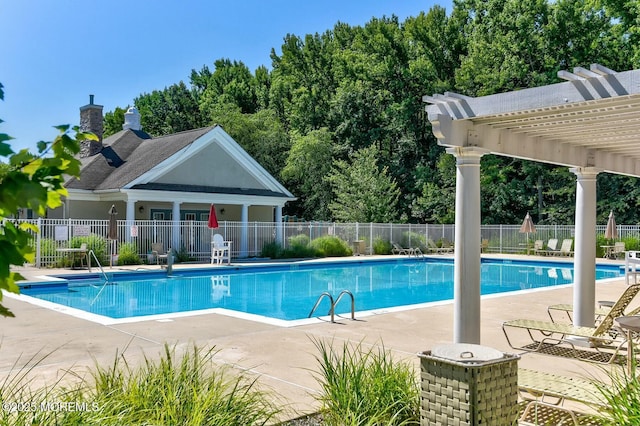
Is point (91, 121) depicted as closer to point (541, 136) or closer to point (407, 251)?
point (407, 251)

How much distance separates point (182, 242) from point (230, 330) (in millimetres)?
17303

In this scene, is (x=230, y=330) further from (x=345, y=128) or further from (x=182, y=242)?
(x=345, y=128)

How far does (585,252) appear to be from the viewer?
8414 mm

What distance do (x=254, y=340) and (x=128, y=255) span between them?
15.7 meters

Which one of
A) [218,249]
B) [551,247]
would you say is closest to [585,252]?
[218,249]

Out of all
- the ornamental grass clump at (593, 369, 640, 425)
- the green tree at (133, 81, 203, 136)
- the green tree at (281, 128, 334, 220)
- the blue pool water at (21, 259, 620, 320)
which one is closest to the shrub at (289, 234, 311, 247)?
the blue pool water at (21, 259, 620, 320)

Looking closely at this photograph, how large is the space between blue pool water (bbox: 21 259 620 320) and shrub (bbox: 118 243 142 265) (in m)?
2.41

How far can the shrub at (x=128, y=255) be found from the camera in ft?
73.2

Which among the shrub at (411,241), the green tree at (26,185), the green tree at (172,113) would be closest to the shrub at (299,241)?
the shrub at (411,241)

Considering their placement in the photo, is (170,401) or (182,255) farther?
(182,255)

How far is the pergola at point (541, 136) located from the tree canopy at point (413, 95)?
94.3 ft

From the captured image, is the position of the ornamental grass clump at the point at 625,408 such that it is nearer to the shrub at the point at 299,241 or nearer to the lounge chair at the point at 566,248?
the shrub at the point at 299,241

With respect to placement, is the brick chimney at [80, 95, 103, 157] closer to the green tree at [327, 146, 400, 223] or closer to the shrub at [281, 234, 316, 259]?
the shrub at [281, 234, 316, 259]

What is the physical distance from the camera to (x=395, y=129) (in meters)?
46.0
